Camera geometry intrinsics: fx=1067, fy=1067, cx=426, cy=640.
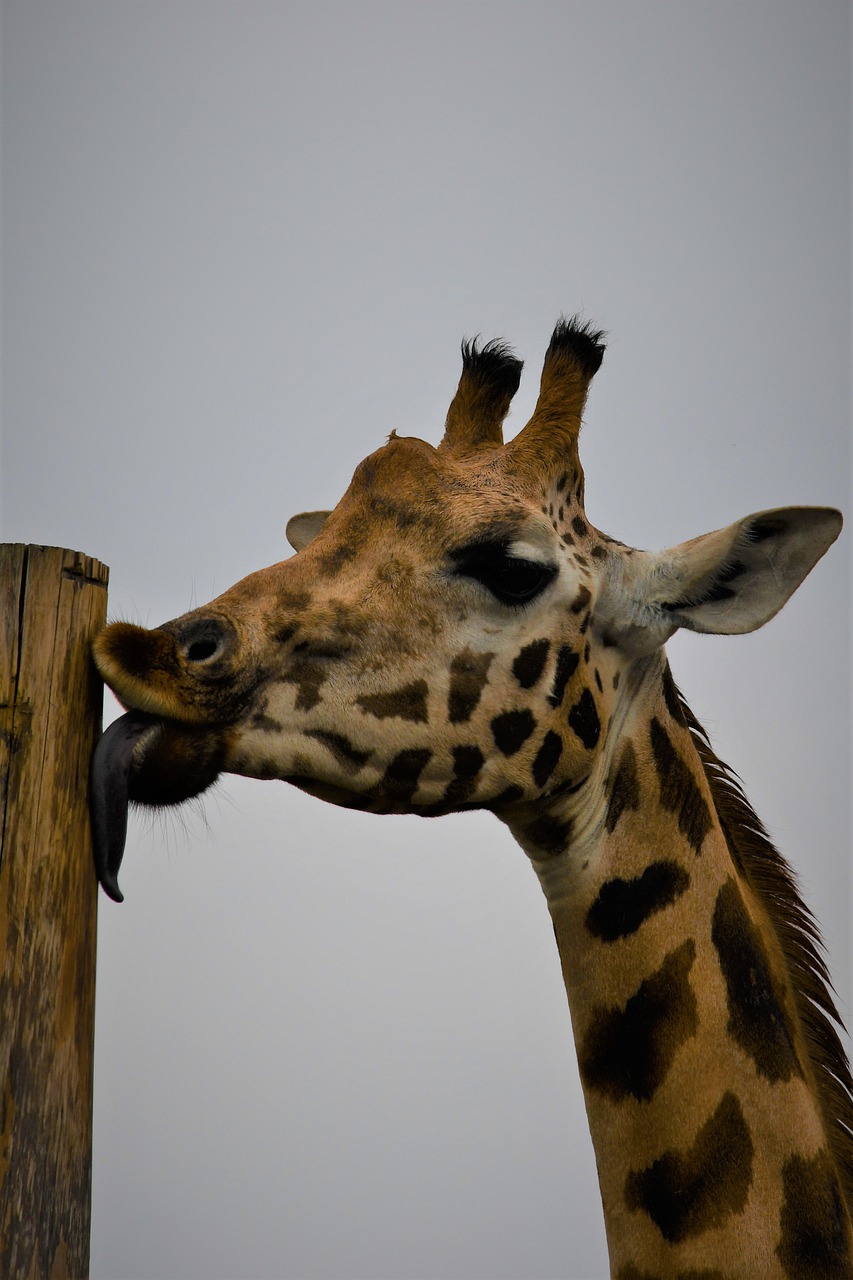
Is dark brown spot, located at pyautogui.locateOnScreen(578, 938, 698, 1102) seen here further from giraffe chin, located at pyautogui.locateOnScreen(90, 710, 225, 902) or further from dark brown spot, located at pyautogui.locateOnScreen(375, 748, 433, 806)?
giraffe chin, located at pyautogui.locateOnScreen(90, 710, 225, 902)

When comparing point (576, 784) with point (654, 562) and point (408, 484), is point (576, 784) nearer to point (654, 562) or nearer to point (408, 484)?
point (654, 562)

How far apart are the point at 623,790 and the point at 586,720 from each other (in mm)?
266

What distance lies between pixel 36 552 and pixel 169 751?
0.54 metres

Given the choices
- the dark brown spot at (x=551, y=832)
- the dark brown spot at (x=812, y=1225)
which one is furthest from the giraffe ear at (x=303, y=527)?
the dark brown spot at (x=812, y=1225)

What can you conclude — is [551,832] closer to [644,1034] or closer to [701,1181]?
[644,1034]

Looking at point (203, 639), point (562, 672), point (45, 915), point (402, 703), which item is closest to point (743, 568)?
point (562, 672)

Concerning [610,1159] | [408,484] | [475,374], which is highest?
[475,374]

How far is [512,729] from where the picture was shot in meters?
3.04

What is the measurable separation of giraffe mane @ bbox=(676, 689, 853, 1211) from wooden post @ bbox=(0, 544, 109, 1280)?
2048mm

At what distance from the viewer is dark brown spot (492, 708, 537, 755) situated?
302 centimetres

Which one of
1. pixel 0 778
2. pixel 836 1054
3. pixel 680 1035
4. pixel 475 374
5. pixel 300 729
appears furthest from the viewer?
pixel 475 374

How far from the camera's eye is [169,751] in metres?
2.46

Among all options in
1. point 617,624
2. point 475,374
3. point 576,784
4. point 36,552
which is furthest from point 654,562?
point 36,552

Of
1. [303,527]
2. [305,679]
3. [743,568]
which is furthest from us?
[303,527]
